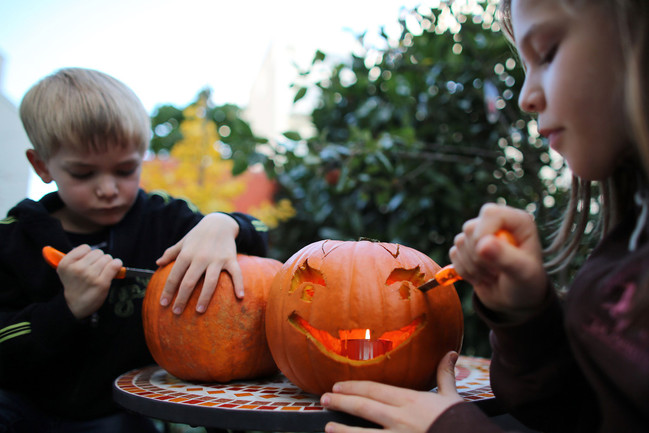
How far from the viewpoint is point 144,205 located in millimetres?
1415

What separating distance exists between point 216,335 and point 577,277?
73cm

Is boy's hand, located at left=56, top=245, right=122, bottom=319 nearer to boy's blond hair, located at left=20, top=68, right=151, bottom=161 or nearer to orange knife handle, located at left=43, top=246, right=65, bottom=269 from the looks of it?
orange knife handle, located at left=43, top=246, right=65, bottom=269

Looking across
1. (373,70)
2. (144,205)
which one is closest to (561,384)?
(144,205)

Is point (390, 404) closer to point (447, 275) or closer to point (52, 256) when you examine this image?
point (447, 275)

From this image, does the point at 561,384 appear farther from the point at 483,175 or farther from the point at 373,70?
the point at 373,70

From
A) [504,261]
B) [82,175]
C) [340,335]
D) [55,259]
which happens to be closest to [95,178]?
[82,175]

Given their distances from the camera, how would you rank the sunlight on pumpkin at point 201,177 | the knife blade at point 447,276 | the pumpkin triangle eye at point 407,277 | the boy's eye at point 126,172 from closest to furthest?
the knife blade at point 447,276 < the pumpkin triangle eye at point 407,277 < the boy's eye at point 126,172 < the sunlight on pumpkin at point 201,177

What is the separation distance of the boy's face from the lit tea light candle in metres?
0.81

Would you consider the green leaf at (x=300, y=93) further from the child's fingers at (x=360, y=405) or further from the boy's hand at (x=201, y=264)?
the child's fingers at (x=360, y=405)

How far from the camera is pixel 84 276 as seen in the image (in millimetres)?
1032

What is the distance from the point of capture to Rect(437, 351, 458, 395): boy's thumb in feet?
2.50

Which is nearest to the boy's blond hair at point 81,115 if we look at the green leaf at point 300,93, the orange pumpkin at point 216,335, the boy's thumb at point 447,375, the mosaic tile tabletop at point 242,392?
the orange pumpkin at point 216,335

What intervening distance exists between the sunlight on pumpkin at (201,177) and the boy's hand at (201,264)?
2241mm

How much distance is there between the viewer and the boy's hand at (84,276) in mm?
1030
